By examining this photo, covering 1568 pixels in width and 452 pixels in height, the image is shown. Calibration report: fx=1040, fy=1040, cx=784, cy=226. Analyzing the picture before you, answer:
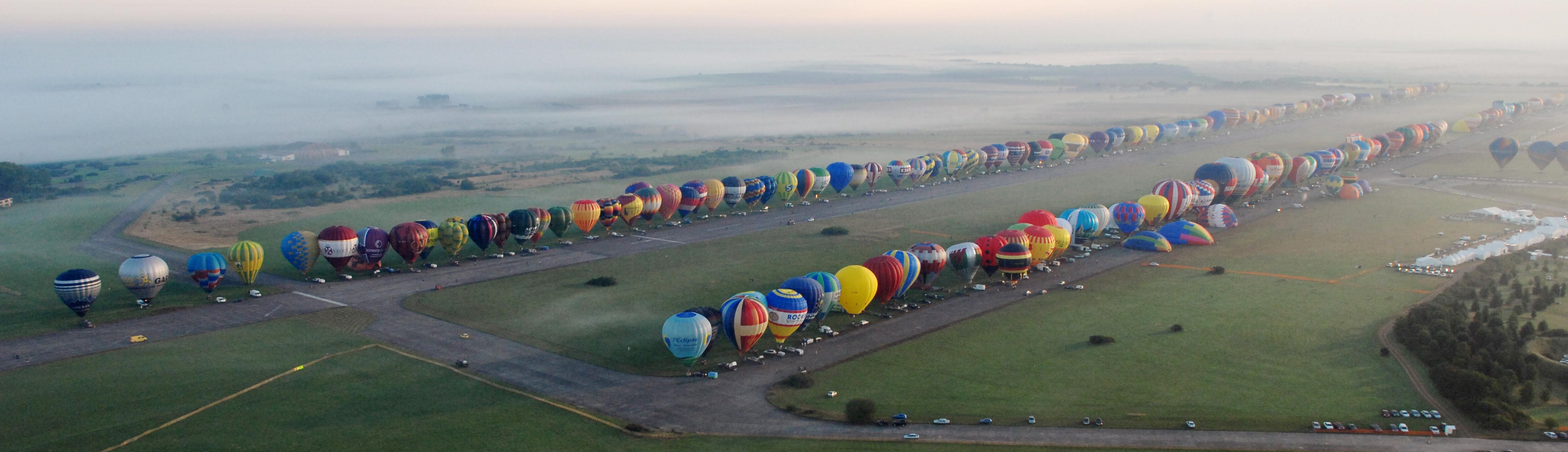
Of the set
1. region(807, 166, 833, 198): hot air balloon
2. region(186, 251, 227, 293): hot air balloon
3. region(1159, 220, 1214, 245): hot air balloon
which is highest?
region(186, 251, 227, 293): hot air balloon

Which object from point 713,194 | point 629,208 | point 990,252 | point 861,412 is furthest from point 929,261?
point 713,194

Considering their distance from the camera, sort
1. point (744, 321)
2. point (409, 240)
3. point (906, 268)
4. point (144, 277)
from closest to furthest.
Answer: point (744, 321) < point (144, 277) < point (906, 268) < point (409, 240)

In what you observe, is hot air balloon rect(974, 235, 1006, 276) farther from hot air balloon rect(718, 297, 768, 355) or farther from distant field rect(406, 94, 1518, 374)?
hot air balloon rect(718, 297, 768, 355)

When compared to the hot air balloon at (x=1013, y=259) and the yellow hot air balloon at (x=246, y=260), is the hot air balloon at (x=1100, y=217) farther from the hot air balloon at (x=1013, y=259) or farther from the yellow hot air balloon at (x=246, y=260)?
the yellow hot air balloon at (x=246, y=260)

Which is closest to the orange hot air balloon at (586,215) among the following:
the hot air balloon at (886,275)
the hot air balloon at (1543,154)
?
the hot air balloon at (886,275)

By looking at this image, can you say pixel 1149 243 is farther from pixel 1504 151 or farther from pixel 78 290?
pixel 1504 151

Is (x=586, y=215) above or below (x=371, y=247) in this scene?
below

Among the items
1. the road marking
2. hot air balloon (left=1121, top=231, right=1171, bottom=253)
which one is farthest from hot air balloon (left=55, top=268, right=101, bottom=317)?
hot air balloon (left=1121, top=231, right=1171, bottom=253)
